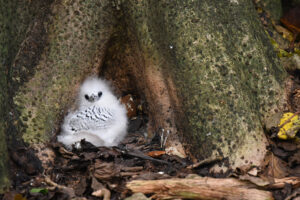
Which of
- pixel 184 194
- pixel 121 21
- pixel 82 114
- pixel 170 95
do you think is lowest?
pixel 184 194

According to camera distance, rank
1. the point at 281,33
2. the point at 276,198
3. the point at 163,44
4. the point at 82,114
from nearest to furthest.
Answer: the point at 276,198 → the point at 163,44 → the point at 82,114 → the point at 281,33

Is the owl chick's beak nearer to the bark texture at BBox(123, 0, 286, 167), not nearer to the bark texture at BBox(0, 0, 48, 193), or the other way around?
the bark texture at BBox(123, 0, 286, 167)

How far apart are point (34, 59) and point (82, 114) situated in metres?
0.94

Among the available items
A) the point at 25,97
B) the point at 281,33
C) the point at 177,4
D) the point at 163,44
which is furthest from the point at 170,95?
the point at 281,33

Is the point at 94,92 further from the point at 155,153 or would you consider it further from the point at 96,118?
the point at 155,153

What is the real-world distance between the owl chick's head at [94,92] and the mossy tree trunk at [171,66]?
0.48 ft

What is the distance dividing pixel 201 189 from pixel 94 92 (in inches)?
76.1

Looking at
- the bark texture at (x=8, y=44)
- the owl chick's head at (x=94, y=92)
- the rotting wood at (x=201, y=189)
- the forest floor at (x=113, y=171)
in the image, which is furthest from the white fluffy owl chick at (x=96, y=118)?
the rotting wood at (x=201, y=189)

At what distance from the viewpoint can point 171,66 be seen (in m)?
3.99

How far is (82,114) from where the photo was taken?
4426mm

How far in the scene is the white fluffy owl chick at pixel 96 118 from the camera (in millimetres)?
4270

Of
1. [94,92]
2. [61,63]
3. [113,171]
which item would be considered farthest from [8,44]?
[113,171]

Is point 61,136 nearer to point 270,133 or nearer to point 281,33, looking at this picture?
point 270,133

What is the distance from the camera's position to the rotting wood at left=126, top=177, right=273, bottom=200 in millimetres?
3115
